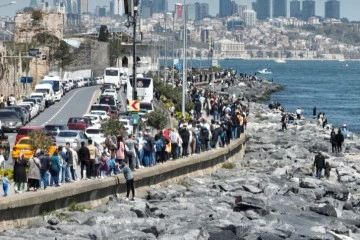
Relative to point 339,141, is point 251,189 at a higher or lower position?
higher

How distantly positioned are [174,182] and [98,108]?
2482 cm

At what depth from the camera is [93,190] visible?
25812 millimetres

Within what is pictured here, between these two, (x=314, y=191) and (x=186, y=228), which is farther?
(x=314, y=191)

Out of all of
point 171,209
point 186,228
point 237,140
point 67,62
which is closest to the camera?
point 186,228

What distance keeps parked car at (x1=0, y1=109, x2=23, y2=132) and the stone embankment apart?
10.5 meters

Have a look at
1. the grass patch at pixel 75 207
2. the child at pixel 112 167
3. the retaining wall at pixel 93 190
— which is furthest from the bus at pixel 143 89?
the grass patch at pixel 75 207

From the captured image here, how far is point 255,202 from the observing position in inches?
1088

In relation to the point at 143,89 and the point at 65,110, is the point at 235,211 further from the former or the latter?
the point at 65,110

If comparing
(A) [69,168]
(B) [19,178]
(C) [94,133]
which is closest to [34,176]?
(B) [19,178]

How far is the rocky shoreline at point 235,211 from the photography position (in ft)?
73.4

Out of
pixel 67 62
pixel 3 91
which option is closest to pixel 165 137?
pixel 3 91

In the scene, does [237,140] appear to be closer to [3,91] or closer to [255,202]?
[255,202]

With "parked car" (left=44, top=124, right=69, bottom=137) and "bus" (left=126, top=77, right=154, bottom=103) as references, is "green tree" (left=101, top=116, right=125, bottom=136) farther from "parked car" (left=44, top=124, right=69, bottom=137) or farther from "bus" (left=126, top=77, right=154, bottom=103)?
"bus" (left=126, top=77, right=154, bottom=103)

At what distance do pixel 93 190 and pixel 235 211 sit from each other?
3392 millimetres
